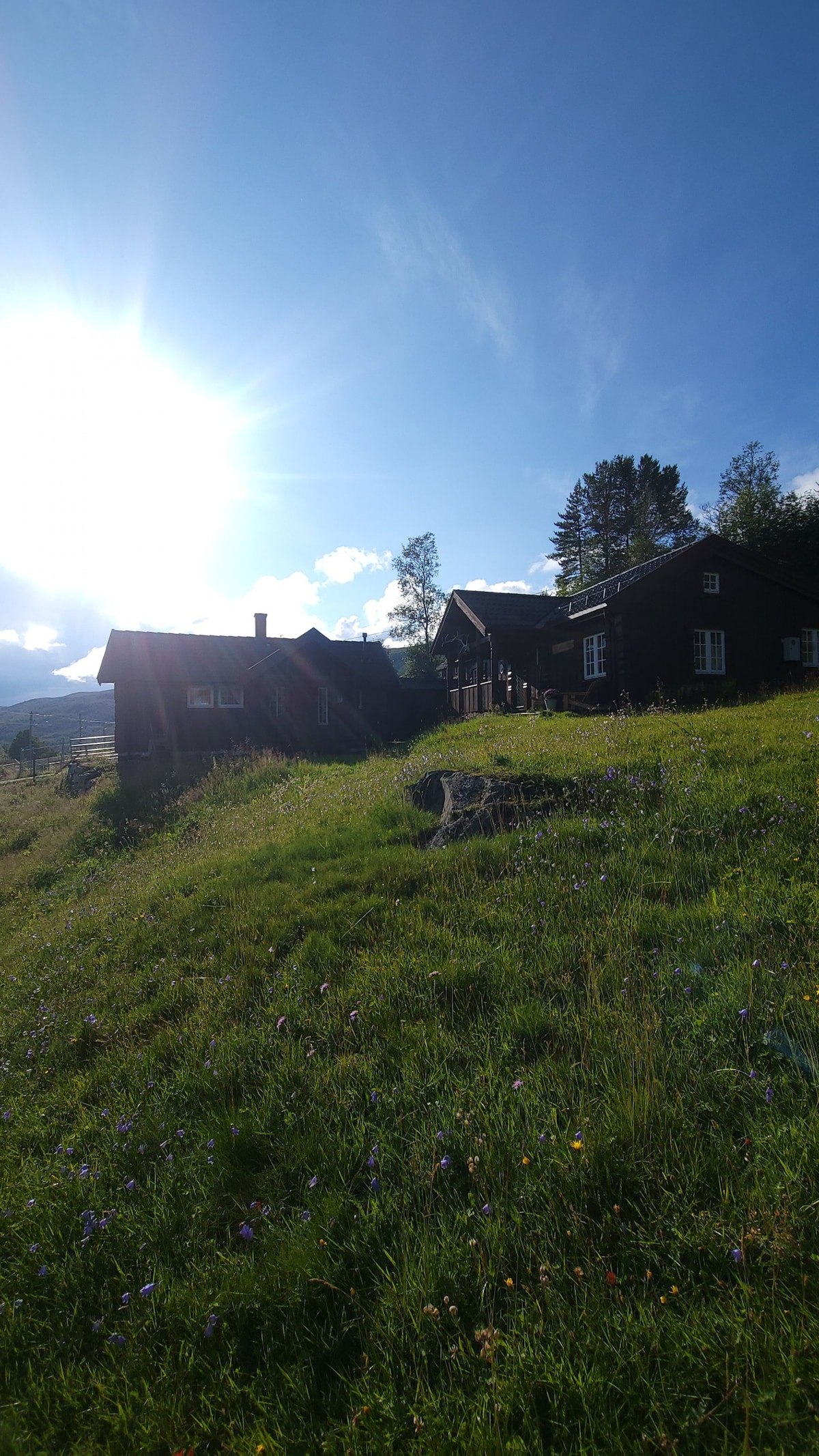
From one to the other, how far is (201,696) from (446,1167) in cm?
2982

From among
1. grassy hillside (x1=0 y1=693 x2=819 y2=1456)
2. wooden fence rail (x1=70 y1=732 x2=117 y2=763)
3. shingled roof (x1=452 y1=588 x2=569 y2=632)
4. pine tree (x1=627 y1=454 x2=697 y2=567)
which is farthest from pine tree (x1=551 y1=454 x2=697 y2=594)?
grassy hillside (x1=0 y1=693 x2=819 y2=1456)

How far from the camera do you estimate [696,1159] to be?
2.33 m

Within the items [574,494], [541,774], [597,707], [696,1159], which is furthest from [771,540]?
[696,1159]

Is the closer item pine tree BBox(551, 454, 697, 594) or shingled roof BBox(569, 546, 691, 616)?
shingled roof BBox(569, 546, 691, 616)

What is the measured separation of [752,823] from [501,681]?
21.8 m

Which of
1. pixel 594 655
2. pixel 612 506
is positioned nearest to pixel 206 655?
pixel 594 655

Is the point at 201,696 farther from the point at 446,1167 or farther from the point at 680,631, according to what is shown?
the point at 446,1167

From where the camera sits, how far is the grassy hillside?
1.83 meters

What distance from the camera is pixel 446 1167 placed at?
2.54 metres

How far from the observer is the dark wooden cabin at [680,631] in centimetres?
2058

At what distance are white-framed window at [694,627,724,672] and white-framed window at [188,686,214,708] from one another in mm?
21512

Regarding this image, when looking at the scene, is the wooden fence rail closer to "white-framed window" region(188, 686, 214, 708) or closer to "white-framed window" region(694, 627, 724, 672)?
"white-framed window" region(188, 686, 214, 708)

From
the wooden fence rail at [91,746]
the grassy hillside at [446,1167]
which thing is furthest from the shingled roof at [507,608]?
the wooden fence rail at [91,746]

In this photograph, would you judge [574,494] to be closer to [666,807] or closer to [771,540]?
[771,540]
